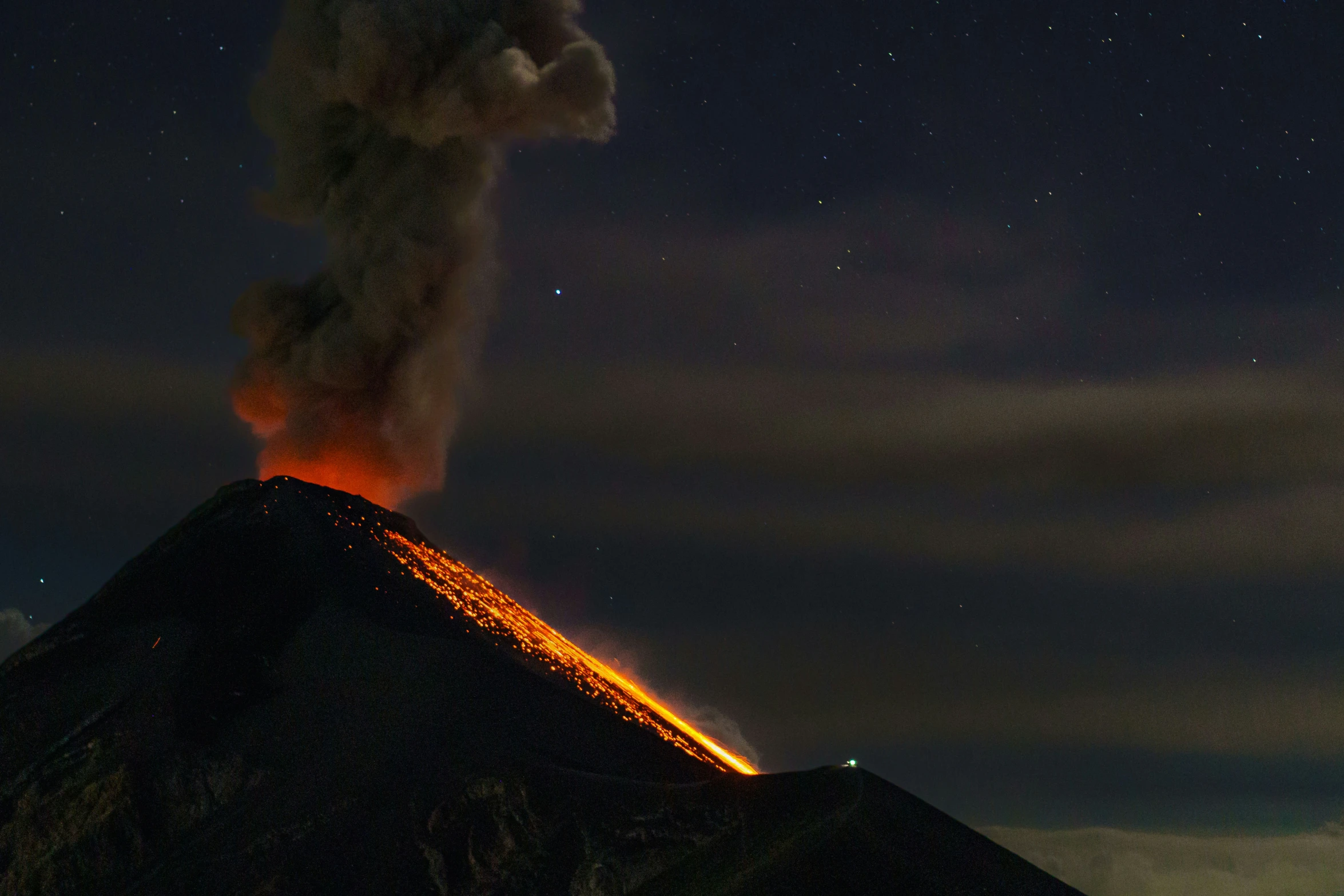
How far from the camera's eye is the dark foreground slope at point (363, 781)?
87.2 feet

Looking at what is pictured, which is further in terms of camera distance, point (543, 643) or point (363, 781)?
point (543, 643)

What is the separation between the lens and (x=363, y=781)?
2895 cm

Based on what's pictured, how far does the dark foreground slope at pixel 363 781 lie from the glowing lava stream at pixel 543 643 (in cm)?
140

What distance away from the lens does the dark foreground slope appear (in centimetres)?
2658

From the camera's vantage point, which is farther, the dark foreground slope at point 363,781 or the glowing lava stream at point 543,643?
the glowing lava stream at point 543,643

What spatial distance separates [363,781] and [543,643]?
404 inches

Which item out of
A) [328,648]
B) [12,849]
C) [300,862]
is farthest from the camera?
[328,648]

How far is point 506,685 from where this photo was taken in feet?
107

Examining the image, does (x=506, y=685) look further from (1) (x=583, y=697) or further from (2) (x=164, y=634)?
(2) (x=164, y=634)

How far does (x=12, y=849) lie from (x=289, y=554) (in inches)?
428

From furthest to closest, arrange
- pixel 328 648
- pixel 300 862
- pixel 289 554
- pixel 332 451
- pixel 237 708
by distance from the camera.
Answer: pixel 332 451 → pixel 289 554 → pixel 328 648 → pixel 237 708 → pixel 300 862

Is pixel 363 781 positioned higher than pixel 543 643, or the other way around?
pixel 543 643

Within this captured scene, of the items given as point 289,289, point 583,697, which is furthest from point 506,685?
point 289,289

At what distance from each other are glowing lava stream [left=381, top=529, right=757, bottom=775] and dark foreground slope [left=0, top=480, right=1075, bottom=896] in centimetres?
140
